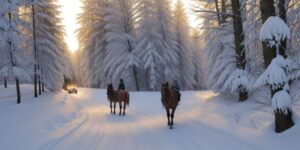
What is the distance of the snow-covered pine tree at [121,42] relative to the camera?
1823 inches

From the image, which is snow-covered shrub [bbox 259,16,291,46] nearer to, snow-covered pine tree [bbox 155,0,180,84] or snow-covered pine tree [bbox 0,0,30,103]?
snow-covered pine tree [bbox 0,0,30,103]

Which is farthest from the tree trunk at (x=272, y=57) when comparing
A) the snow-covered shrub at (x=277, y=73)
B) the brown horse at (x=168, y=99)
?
the brown horse at (x=168, y=99)

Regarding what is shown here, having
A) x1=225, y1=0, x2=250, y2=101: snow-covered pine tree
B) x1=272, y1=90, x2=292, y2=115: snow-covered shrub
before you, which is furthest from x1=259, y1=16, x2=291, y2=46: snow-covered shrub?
x1=225, y1=0, x2=250, y2=101: snow-covered pine tree

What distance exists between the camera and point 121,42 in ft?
Result: 155

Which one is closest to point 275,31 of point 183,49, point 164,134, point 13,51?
point 164,134

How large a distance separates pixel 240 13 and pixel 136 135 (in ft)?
27.6

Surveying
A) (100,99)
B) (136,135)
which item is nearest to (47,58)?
(100,99)

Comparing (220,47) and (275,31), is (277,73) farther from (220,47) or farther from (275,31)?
(220,47)

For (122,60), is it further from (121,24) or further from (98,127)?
(98,127)

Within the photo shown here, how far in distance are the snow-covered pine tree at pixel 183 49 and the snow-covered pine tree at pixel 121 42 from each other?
7.83 metres

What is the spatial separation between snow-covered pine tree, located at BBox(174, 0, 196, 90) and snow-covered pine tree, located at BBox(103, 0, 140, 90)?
7.83m

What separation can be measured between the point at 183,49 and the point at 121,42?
10267mm

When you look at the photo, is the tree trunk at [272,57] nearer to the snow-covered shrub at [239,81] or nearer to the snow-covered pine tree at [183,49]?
the snow-covered shrub at [239,81]

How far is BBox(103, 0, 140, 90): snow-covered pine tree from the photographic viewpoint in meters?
46.3
